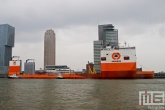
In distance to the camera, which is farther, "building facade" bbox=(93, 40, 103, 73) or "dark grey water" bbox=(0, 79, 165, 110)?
"building facade" bbox=(93, 40, 103, 73)

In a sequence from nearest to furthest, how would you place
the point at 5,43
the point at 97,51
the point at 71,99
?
the point at 71,99
the point at 97,51
the point at 5,43

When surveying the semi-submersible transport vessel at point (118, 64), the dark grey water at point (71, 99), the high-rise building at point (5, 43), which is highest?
the high-rise building at point (5, 43)

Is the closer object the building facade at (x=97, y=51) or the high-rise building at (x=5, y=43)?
the building facade at (x=97, y=51)

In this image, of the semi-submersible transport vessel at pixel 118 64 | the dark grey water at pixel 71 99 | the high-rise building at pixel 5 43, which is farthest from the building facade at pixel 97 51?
the dark grey water at pixel 71 99

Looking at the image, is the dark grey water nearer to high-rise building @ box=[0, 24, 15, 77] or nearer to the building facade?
the building facade

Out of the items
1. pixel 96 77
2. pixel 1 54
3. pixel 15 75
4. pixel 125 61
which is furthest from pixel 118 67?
pixel 1 54

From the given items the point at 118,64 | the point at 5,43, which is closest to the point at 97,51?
the point at 118,64

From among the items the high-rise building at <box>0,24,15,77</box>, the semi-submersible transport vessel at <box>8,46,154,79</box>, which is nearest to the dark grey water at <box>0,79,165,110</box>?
the semi-submersible transport vessel at <box>8,46,154,79</box>

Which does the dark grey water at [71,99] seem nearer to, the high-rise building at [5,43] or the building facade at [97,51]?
the building facade at [97,51]

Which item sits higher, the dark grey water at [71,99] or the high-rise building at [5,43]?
the high-rise building at [5,43]

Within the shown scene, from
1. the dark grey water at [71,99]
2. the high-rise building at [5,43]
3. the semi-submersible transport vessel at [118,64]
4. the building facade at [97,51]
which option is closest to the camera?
the dark grey water at [71,99]

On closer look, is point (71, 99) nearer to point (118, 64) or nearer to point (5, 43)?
point (118, 64)

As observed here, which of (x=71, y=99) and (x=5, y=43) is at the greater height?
(x=5, y=43)

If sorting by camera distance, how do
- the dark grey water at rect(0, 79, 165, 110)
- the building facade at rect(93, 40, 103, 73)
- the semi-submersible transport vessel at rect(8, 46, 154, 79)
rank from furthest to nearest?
the building facade at rect(93, 40, 103, 73) → the semi-submersible transport vessel at rect(8, 46, 154, 79) → the dark grey water at rect(0, 79, 165, 110)
